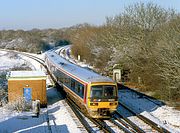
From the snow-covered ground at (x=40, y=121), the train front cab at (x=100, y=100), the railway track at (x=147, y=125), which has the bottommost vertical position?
the snow-covered ground at (x=40, y=121)

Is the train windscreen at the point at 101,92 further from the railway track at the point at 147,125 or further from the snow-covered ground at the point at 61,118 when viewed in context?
the railway track at the point at 147,125

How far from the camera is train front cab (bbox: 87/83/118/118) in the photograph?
20.4 metres

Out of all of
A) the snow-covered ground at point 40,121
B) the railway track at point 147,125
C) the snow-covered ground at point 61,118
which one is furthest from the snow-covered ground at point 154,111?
the snow-covered ground at point 40,121

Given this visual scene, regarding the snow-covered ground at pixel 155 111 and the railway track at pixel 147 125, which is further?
the snow-covered ground at pixel 155 111

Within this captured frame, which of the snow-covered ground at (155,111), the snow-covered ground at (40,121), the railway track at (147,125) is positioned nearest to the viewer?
the railway track at (147,125)

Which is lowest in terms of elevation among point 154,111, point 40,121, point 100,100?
point 40,121

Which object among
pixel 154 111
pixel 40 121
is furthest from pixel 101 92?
pixel 154 111

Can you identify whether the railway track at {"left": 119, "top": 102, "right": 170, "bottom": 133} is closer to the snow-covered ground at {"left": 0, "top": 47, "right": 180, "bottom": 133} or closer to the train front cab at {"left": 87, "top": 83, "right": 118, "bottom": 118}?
the snow-covered ground at {"left": 0, "top": 47, "right": 180, "bottom": 133}

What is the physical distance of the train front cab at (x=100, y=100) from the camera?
2042 centimetres

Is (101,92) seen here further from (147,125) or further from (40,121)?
(40,121)

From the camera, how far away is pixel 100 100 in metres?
20.5

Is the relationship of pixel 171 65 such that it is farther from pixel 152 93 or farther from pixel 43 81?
pixel 43 81

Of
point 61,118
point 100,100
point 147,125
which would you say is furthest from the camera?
point 61,118

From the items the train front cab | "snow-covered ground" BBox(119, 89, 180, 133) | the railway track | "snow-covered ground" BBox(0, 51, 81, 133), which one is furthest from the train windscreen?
"snow-covered ground" BBox(119, 89, 180, 133)
